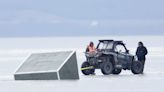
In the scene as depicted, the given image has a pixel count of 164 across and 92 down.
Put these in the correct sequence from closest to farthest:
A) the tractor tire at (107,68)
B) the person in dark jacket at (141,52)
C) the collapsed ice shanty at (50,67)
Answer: the collapsed ice shanty at (50,67), the tractor tire at (107,68), the person in dark jacket at (141,52)

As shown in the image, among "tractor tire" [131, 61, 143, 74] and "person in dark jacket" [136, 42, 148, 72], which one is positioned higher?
"person in dark jacket" [136, 42, 148, 72]

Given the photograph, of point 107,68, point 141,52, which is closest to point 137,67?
point 141,52

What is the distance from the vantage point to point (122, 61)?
38.6 metres

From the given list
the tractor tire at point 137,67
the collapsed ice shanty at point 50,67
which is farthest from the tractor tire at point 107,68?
the collapsed ice shanty at point 50,67

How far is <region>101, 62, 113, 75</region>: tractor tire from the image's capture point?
3784 centimetres

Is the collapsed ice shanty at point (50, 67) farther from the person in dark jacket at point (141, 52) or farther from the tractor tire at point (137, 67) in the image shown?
the person in dark jacket at point (141, 52)

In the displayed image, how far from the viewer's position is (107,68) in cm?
3809

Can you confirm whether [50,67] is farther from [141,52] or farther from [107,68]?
[141,52]

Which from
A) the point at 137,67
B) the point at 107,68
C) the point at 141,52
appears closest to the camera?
the point at 107,68

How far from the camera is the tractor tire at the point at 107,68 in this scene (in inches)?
1490

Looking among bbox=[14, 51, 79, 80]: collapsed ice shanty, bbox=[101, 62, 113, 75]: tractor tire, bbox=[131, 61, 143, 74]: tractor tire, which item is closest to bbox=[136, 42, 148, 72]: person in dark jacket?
bbox=[131, 61, 143, 74]: tractor tire

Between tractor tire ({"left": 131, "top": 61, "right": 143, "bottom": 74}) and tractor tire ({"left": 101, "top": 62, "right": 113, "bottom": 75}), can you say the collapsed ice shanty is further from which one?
Answer: tractor tire ({"left": 131, "top": 61, "right": 143, "bottom": 74})

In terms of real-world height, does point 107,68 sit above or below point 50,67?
below

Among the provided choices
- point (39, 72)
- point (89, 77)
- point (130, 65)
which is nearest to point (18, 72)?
point (39, 72)
